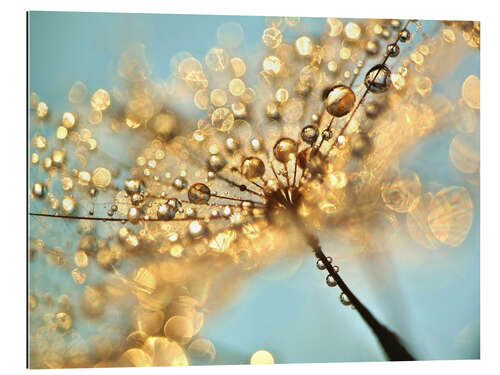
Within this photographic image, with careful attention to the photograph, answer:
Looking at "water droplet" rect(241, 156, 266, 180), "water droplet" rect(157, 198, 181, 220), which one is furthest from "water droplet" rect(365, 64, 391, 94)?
"water droplet" rect(157, 198, 181, 220)

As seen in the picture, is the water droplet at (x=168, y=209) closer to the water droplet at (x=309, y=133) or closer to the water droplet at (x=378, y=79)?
the water droplet at (x=309, y=133)

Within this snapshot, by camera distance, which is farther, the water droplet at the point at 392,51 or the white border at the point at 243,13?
the water droplet at the point at 392,51

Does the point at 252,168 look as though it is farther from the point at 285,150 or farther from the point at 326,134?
the point at 326,134

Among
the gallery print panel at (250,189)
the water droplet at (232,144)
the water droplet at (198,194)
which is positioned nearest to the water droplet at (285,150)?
the gallery print panel at (250,189)

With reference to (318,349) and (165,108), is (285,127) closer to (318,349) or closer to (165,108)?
(165,108)

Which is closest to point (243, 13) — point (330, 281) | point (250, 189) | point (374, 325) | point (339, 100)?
point (339, 100)

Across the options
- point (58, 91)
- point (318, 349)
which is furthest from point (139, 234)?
point (318, 349)

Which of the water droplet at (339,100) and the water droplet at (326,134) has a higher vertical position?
the water droplet at (339,100)
